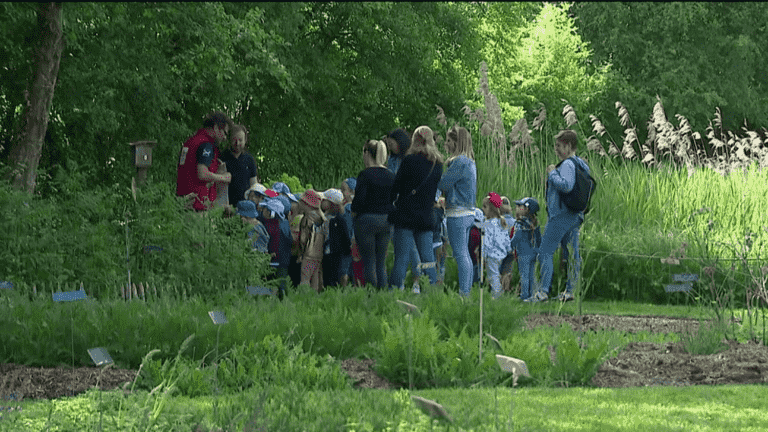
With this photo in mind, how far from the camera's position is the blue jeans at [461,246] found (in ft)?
36.8

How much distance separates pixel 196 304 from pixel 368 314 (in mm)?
1221

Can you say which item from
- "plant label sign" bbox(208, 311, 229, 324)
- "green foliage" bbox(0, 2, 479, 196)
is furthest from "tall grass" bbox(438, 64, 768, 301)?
"plant label sign" bbox(208, 311, 229, 324)

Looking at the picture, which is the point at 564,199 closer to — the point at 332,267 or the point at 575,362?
the point at 332,267

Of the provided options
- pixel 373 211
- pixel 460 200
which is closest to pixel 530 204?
pixel 460 200

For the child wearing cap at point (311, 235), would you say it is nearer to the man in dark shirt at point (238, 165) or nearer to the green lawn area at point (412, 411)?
the man in dark shirt at point (238, 165)

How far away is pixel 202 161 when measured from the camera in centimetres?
1110

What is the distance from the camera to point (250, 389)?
586 cm

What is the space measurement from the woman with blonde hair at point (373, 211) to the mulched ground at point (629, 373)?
3.25 m

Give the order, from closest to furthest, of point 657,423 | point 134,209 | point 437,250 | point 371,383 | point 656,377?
point 657,423, point 371,383, point 656,377, point 134,209, point 437,250

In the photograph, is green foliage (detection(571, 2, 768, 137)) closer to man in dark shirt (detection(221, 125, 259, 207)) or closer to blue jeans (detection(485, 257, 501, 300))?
blue jeans (detection(485, 257, 501, 300))

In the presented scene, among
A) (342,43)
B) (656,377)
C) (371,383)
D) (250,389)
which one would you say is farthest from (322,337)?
(342,43)

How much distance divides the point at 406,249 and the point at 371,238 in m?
0.36

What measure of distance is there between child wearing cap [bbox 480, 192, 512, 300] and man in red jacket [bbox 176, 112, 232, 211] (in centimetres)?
315

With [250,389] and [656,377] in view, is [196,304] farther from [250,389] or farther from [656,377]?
[656,377]
